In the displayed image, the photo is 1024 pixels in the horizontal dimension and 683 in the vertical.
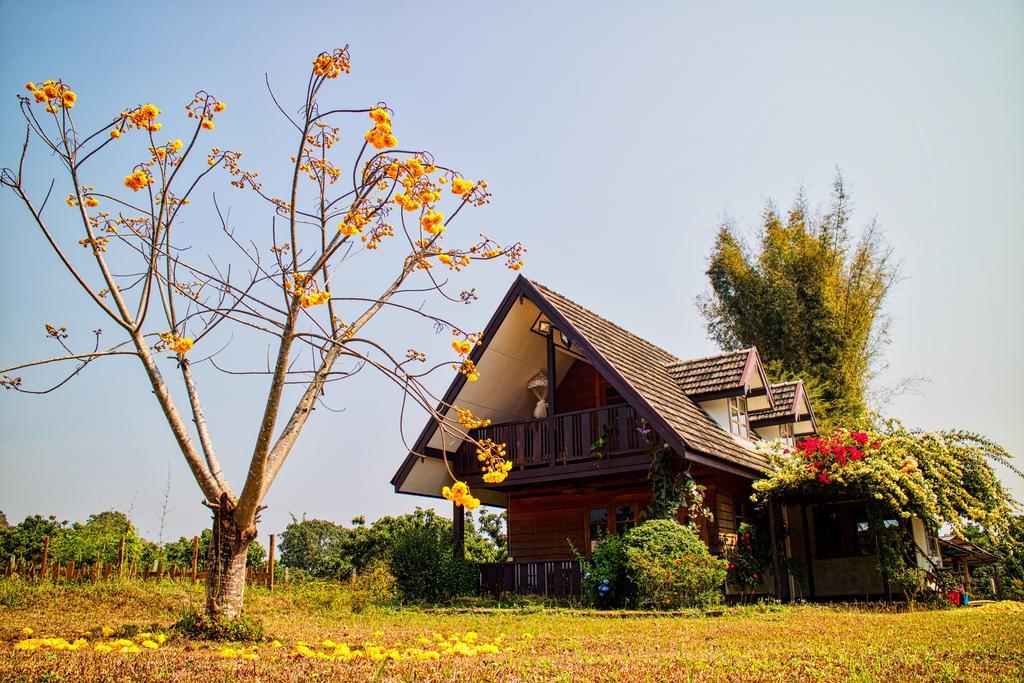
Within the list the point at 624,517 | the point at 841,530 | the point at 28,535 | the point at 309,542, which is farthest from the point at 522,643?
the point at 309,542

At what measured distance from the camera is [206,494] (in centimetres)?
761

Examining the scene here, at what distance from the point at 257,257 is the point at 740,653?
5769 millimetres

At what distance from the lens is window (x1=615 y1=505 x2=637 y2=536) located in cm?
1611

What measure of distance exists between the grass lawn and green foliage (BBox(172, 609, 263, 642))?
0.21 meters

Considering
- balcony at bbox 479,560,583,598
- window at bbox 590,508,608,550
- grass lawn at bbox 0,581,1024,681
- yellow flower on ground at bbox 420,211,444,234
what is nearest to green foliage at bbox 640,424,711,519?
balcony at bbox 479,560,583,598

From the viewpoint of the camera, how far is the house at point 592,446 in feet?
47.1

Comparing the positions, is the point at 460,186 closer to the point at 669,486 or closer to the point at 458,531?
the point at 669,486

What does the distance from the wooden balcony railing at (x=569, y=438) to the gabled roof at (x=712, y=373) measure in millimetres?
2839

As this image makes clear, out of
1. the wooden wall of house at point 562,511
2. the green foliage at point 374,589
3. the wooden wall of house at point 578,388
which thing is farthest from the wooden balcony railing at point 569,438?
the green foliage at point 374,589

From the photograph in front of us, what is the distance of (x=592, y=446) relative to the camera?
572 inches

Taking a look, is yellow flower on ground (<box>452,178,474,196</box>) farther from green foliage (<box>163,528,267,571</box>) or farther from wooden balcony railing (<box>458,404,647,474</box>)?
green foliage (<box>163,528,267,571</box>)

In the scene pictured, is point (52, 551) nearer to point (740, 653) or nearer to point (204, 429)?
point (204, 429)

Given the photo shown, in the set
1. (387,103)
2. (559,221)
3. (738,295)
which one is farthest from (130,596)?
(738,295)

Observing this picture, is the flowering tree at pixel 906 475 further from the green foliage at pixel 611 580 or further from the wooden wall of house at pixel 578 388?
the wooden wall of house at pixel 578 388
